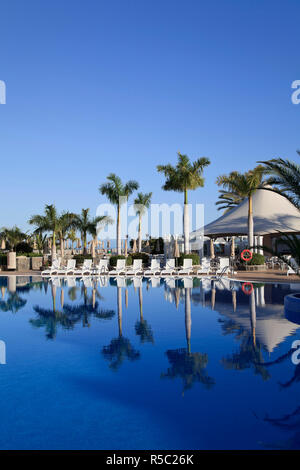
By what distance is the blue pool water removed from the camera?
376 centimetres

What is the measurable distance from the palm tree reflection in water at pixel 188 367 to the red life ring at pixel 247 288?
7.10 metres

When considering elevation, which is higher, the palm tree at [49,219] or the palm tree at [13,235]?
the palm tree at [49,219]

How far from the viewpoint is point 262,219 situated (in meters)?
26.2

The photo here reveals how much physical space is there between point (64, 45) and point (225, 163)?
15.3 metres

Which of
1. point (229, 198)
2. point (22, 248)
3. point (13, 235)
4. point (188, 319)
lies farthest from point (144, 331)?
point (13, 235)

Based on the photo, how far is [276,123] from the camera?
23984mm

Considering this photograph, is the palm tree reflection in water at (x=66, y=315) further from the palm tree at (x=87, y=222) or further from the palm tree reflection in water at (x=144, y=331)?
the palm tree at (x=87, y=222)

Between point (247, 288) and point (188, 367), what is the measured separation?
9.65 metres

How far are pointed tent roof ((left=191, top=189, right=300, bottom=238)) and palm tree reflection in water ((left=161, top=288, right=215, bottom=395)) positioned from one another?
19365 millimetres

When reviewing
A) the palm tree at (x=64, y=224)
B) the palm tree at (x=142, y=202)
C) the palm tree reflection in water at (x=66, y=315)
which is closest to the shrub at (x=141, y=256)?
the palm tree at (x=64, y=224)

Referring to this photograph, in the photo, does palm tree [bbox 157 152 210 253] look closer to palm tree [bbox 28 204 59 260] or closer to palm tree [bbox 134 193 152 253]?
palm tree [bbox 28 204 59 260]

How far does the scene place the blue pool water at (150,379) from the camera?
12.3 ft

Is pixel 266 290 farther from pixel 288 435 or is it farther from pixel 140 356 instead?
pixel 288 435

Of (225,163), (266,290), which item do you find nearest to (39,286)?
(266,290)
